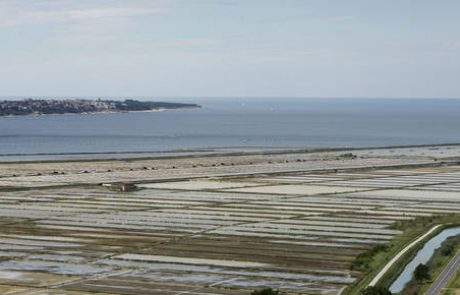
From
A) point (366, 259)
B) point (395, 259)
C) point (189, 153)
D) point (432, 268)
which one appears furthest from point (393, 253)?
point (189, 153)

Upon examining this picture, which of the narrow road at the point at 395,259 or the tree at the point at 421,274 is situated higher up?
the tree at the point at 421,274

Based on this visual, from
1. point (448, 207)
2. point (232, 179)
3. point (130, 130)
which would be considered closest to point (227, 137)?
point (130, 130)

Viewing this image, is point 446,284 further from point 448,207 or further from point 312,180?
point 312,180

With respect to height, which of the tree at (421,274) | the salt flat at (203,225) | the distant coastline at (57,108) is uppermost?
the distant coastline at (57,108)

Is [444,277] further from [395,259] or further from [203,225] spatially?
[203,225]

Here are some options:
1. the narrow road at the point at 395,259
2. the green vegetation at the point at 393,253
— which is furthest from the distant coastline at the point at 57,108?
the narrow road at the point at 395,259

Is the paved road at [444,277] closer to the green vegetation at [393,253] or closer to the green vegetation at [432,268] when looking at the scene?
the green vegetation at [432,268]
